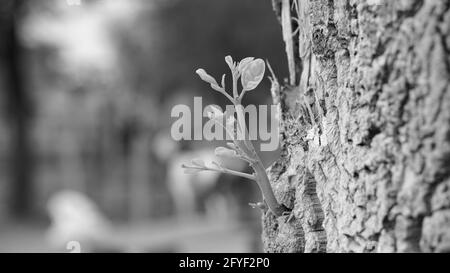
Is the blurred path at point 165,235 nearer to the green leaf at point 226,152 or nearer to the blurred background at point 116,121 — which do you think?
the blurred background at point 116,121

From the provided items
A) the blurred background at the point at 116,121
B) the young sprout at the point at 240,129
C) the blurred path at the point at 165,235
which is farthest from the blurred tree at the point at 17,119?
the young sprout at the point at 240,129

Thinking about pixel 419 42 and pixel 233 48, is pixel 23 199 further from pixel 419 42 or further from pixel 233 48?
pixel 419 42

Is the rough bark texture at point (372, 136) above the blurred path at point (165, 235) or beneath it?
beneath

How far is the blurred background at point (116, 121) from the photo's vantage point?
389 inches

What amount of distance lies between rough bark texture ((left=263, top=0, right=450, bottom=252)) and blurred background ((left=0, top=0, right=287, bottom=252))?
5.59 meters

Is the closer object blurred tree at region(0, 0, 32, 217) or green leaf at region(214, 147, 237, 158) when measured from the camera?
green leaf at region(214, 147, 237, 158)

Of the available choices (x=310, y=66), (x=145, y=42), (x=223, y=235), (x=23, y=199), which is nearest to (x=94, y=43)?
(x=145, y=42)

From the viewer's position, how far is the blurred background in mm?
9875

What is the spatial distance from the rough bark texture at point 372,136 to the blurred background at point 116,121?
5590 millimetres

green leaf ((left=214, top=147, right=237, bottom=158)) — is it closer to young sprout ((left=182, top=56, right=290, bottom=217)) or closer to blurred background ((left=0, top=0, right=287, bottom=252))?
young sprout ((left=182, top=56, right=290, bottom=217))

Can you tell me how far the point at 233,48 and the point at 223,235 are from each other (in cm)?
393

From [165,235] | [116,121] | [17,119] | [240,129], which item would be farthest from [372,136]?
[17,119]

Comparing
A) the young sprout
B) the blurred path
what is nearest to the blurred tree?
the blurred path

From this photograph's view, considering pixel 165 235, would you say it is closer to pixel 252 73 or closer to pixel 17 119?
pixel 17 119
